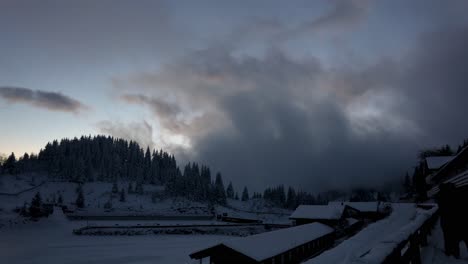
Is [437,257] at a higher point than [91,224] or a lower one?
higher

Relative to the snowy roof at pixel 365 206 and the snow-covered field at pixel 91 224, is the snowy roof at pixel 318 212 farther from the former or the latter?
the snow-covered field at pixel 91 224

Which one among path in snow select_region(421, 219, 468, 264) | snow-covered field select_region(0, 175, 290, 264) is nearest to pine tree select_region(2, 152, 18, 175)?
snow-covered field select_region(0, 175, 290, 264)

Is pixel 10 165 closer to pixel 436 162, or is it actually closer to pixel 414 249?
pixel 436 162

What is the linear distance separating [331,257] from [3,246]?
50.2 metres

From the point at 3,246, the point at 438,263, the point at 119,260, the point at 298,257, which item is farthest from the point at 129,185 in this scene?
the point at 438,263

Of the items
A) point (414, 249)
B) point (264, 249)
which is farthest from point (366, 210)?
point (414, 249)

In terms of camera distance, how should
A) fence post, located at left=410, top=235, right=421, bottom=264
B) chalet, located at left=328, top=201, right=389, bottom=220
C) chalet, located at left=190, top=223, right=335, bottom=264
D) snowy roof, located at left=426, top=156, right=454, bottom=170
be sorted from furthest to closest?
chalet, located at left=328, top=201, right=389, bottom=220
snowy roof, located at left=426, top=156, right=454, bottom=170
chalet, located at left=190, top=223, right=335, bottom=264
fence post, located at left=410, top=235, right=421, bottom=264

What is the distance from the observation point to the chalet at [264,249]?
86.6 feet

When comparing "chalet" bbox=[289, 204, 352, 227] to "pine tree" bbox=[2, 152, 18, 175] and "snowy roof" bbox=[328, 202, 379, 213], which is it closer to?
"snowy roof" bbox=[328, 202, 379, 213]

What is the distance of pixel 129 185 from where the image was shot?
173 m

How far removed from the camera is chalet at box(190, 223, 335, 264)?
86.6 feet

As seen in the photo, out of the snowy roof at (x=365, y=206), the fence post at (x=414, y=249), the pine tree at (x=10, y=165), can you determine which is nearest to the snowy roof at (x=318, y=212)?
the snowy roof at (x=365, y=206)

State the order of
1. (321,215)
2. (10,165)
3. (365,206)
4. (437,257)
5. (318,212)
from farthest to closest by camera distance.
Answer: (10,165) → (365,206) → (318,212) → (321,215) → (437,257)

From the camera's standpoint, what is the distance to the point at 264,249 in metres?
27.9
